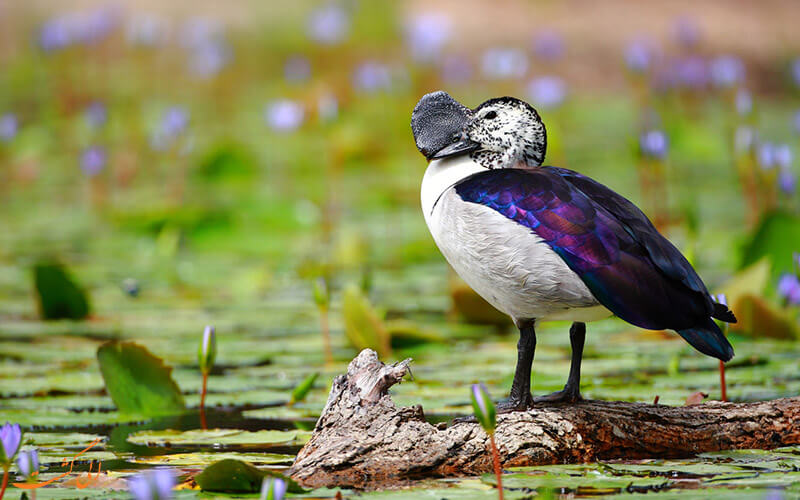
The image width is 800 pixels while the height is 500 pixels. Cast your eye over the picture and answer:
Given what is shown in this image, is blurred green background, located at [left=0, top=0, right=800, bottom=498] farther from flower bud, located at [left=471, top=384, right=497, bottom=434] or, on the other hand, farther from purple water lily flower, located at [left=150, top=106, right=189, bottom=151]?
flower bud, located at [left=471, top=384, right=497, bottom=434]

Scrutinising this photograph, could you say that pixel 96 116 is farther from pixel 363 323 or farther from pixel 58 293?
pixel 363 323

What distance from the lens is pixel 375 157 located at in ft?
29.9

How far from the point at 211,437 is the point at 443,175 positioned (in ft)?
3.21

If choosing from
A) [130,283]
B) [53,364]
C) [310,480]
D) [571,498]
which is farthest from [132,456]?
[130,283]

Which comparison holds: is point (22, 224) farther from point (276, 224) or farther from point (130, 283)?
point (130, 283)

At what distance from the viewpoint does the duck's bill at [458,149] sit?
2842 millimetres

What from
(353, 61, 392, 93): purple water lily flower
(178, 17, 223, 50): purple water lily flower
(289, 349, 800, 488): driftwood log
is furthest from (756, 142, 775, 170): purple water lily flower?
(178, 17, 223, 50): purple water lily flower

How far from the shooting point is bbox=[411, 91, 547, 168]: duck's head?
9.28ft

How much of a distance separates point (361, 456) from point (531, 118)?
0.91 meters

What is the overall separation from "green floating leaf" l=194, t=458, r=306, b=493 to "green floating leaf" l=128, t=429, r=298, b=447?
0.63m

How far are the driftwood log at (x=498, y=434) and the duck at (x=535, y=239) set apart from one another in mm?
140

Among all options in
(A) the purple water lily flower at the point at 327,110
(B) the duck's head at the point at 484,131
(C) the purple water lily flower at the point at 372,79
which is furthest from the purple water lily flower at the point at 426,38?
(B) the duck's head at the point at 484,131

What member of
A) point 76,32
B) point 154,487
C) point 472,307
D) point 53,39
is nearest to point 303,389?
point 154,487

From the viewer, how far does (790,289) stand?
407 cm
